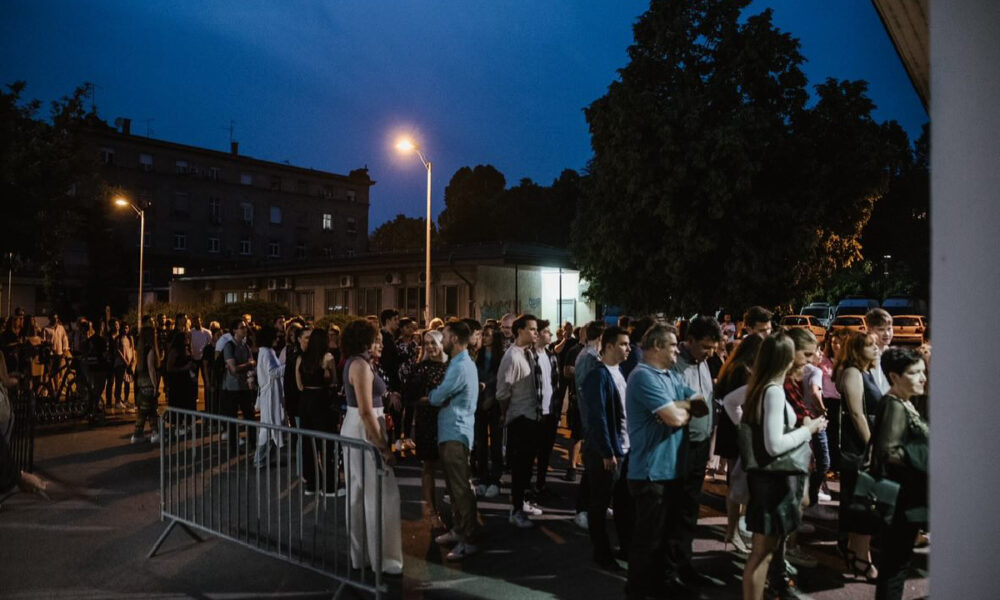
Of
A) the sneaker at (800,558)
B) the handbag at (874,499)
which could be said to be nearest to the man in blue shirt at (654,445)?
the handbag at (874,499)

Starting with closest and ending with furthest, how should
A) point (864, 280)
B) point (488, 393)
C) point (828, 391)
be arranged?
point (828, 391), point (488, 393), point (864, 280)

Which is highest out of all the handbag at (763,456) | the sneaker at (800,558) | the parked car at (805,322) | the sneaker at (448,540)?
the parked car at (805,322)

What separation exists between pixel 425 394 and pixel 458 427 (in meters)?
0.72

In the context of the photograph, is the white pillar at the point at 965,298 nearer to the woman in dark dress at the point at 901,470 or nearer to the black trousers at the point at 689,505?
the woman in dark dress at the point at 901,470

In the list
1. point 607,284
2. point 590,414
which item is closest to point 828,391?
point 590,414

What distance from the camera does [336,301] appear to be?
3403 centimetres

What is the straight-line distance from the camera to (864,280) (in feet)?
162

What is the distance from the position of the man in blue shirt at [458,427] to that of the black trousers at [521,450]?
3.33 feet

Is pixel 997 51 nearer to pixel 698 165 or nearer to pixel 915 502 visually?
pixel 915 502

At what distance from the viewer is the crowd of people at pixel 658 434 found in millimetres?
4461

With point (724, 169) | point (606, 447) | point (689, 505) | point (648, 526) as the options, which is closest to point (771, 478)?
point (648, 526)

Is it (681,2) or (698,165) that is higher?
(681,2)

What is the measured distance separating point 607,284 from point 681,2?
9.70m

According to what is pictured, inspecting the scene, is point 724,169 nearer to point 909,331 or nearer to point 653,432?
point 653,432
